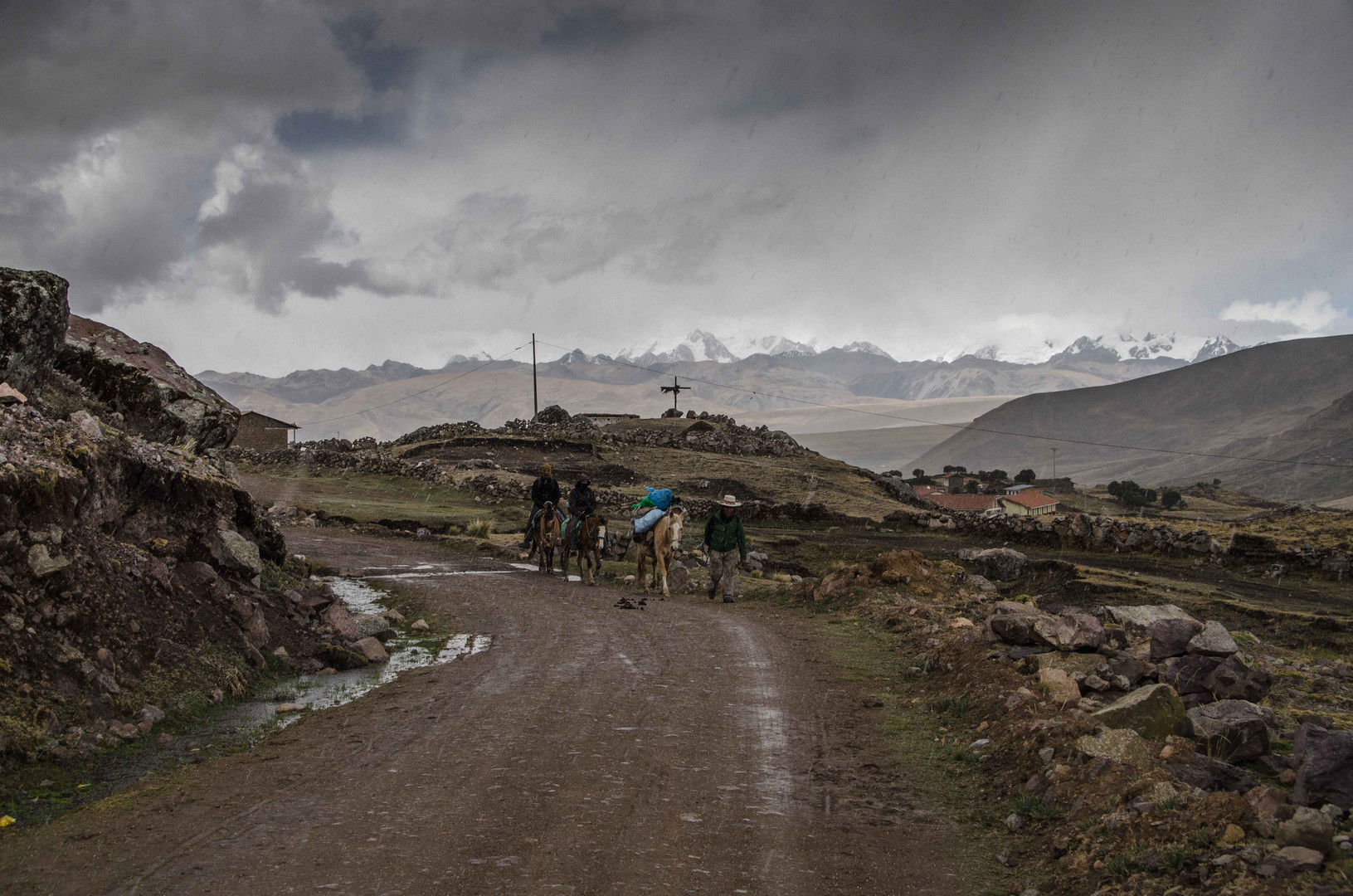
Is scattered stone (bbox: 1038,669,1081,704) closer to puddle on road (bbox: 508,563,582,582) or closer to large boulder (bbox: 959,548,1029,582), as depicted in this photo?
puddle on road (bbox: 508,563,582,582)

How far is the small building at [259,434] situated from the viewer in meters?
57.5

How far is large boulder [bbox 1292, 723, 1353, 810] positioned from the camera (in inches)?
231

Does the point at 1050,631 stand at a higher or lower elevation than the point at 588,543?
lower

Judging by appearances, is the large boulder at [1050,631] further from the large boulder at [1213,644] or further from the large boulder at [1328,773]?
the large boulder at [1328,773]

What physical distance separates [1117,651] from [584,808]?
296 inches

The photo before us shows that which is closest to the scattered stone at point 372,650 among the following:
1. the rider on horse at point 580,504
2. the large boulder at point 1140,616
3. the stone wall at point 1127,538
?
the rider on horse at point 580,504

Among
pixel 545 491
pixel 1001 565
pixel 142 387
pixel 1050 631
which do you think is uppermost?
pixel 142 387

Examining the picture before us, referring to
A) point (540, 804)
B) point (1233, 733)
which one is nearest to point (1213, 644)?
point (1233, 733)

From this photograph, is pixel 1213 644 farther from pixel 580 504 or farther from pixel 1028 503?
pixel 1028 503

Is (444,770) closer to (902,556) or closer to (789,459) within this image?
(902,556)

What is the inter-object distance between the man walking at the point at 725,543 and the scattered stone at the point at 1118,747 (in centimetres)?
1076

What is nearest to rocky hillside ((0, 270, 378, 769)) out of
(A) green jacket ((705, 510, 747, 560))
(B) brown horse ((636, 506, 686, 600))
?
(B) brown horse ((636, 506, 686, 600))

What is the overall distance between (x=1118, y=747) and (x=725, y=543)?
11.6m

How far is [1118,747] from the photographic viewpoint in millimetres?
7266
